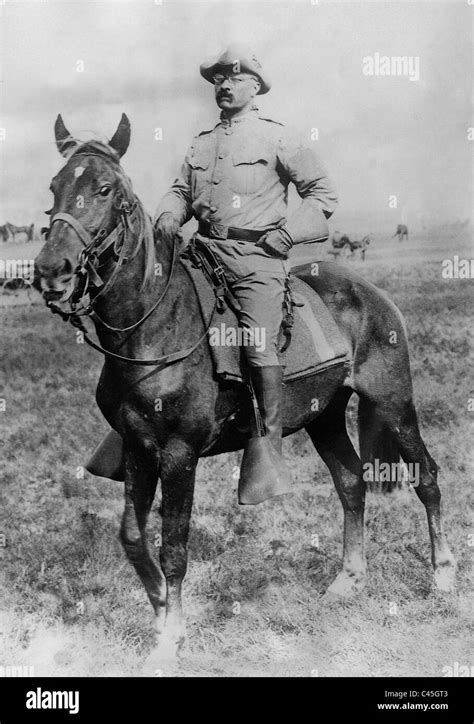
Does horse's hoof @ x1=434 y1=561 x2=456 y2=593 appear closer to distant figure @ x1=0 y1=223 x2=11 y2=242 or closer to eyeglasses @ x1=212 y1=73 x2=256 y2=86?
eyeglasses @ x1=212 y1=73 x2=256 y2=86

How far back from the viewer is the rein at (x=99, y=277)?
15.7ft

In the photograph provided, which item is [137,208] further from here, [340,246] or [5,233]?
[340,246]

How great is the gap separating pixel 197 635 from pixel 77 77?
5.69 metres

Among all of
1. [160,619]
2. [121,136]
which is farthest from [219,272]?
[160,619]

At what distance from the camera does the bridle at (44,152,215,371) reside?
15.7ft

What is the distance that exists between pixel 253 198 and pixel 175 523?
7.42ft

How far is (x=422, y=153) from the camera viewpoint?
905cm

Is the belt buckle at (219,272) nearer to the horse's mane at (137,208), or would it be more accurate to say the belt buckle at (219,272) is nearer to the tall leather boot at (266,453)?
the horse's mane at (137,208)

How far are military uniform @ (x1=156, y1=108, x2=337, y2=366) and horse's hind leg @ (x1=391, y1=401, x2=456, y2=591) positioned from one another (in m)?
1.59

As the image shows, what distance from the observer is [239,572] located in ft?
22.1

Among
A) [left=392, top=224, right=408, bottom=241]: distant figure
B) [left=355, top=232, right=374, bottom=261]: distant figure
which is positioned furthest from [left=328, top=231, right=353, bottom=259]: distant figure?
[left=392, top=224, right=408, bottom=241]: distant figure

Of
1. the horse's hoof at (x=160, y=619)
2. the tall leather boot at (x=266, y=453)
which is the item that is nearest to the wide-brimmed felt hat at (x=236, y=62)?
the tall leather boot at (x=266, y=453)

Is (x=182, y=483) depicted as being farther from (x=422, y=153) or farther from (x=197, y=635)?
(x=422, y=153)
